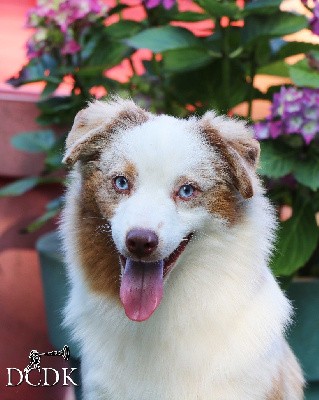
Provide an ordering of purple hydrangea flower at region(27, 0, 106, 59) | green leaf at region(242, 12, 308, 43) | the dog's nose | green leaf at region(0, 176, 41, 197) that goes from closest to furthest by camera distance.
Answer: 1. the dog's nose
2. green leaf at region(242, 12, 308, 43)
3. purple hydrangea flower at region(27, 0, 106, 59)
4. green leaf at region(0, 176, 41, 197)

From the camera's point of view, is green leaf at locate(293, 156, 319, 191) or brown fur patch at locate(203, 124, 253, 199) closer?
brown fur patch at locate(203, 124, 253, 199)

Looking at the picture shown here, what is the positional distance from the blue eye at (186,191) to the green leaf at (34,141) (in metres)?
1.20

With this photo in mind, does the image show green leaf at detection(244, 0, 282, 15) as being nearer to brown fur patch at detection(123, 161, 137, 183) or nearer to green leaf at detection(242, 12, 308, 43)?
green leaf at detection(242, 12, 308, 43)

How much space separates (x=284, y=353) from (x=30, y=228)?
1.06m

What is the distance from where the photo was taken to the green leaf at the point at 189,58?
2.15 meters

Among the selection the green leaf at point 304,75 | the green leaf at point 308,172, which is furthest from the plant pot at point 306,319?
the green leaf at point 304,75

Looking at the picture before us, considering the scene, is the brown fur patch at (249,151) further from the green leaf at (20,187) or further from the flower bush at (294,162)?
the green leaf at (20,187)

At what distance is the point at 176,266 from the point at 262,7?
833 mm

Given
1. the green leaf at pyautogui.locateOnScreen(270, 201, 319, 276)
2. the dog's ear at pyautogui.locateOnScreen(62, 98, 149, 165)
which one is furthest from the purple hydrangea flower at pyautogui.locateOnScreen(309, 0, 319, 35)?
the dog's ear at pyautogui.locateOnScreen(62, 98, 149, 165)

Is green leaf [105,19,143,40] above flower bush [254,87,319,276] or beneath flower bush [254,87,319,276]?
above

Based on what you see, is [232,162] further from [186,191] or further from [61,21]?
[61,21]

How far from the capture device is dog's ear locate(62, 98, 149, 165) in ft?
4.73

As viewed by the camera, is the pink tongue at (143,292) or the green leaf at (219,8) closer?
the pink tongue at (143,292)

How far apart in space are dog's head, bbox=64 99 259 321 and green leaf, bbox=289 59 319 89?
20.3 inches
